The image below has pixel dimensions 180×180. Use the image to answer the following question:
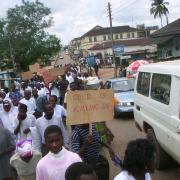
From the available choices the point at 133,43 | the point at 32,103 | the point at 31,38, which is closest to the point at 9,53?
the point at 31,38

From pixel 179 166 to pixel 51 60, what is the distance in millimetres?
66896

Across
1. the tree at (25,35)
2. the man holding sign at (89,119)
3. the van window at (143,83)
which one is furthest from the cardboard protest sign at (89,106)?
the tree at (25,35)

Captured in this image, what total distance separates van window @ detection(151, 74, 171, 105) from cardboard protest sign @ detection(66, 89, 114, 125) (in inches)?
42.6

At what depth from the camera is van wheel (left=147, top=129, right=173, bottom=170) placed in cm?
818

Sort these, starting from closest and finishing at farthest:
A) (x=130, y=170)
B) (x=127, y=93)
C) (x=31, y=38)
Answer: (x=130, y=170), (x=127, y=93), (x=31, y=38)

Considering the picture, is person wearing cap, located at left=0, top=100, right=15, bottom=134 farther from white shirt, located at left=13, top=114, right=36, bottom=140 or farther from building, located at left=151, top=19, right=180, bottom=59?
building, located at left=151, top=19, right=180, bottom=59

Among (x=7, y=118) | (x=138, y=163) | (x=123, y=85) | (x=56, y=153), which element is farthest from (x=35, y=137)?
(x=123, y=85)

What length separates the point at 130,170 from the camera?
3676 mm

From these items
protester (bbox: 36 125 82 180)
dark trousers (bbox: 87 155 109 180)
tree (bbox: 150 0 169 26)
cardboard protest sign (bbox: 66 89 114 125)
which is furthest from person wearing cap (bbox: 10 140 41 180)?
tree (bbox: 150 0 169 26)

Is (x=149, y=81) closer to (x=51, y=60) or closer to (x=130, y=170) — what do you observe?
(x=130, y=170)

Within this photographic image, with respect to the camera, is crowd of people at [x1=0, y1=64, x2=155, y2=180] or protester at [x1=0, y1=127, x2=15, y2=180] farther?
protester at [x1=0, y1=127, x2=15, y2=180]

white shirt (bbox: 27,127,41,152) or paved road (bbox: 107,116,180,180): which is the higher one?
white shirt (bbox: 27,127,41,152)

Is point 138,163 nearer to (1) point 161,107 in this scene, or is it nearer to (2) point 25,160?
(2) point 25,160

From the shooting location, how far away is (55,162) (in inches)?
175
